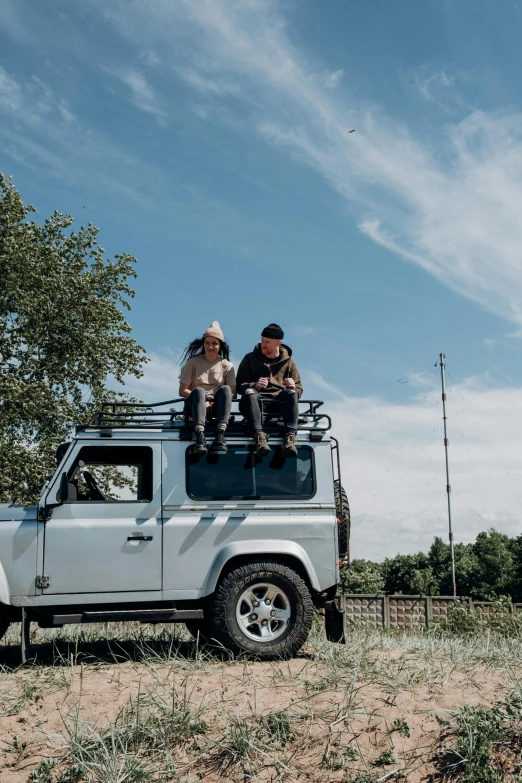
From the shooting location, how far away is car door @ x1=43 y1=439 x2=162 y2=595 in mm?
7238

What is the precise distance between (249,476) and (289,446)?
546 millimetres

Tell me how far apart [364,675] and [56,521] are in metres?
3.33

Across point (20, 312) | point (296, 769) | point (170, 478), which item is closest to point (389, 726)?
point (296, 769)

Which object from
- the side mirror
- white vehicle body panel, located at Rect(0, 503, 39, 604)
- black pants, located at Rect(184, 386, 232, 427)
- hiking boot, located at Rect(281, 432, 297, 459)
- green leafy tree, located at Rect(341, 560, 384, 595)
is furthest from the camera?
green leafy tree, located at Rect(341, 560, 384, 595)

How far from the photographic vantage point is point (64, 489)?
7441 mm

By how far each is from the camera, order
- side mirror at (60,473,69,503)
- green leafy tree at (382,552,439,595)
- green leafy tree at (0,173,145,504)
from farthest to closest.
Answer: green leafy tree at (382,552,439,595), green leafy tree at (0,173,145,504), side mirror at (60,473,69,503)

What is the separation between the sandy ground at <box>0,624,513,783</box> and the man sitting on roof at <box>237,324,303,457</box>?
2.30 metres

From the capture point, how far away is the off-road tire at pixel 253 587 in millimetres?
7316

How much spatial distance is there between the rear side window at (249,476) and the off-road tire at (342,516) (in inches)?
16.1

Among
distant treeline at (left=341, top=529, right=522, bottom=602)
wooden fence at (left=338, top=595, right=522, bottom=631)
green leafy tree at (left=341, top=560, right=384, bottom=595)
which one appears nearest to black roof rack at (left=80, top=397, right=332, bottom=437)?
wooden fence at (left=338, top=595, right=522, bottom=631)

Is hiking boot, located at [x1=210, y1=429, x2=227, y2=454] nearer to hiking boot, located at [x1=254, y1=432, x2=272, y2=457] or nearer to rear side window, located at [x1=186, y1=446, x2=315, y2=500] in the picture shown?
rear side window, located at [x1=186, y1=446, x2=315, y2=500]

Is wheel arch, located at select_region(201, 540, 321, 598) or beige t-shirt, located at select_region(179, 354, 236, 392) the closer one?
wheel arch, located at select_region(201, 540, 321, 598)

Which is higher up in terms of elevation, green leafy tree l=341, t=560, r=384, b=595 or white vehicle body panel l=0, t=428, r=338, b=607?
white vehicle body panel l=0, t=428, r=338, b=607

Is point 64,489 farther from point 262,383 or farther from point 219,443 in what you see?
point 262,383
